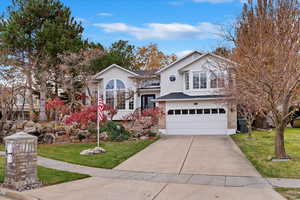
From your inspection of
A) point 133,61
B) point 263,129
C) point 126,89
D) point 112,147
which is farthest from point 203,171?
point 133,61

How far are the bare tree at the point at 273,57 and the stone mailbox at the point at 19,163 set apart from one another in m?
8.14

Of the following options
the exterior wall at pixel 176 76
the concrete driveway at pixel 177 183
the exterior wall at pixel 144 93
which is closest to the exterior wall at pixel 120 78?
the exterior wall at pixel 144 93

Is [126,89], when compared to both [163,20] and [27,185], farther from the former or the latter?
[27,185]

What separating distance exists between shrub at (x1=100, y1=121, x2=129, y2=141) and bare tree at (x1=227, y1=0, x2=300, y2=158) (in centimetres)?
871

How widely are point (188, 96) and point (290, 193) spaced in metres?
14.8

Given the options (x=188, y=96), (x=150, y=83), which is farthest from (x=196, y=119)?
(x=150, y=83)

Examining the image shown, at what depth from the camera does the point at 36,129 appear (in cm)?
1689

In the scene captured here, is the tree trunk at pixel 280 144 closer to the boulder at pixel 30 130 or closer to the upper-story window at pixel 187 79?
the upper-story window at pixel 187 79

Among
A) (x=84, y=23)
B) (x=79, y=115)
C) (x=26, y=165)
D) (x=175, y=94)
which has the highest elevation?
(x=84, y=23)

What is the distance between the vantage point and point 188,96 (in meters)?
20.8

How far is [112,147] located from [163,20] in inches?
503

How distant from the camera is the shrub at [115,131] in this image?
16594 millimetres

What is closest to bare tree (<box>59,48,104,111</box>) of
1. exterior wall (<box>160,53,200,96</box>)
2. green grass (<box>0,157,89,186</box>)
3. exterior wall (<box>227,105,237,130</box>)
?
exterior wall (<box>160,53,200,96</box>)

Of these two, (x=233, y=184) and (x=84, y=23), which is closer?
(x=233, y=184)
